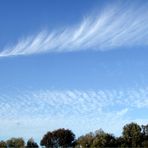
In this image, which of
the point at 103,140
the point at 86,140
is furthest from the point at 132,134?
the point at 86,140

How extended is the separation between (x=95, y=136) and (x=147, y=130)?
26.6 meters

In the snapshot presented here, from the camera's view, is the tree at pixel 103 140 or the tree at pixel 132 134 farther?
the tree at pixel 132 134

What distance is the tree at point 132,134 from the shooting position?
616ft

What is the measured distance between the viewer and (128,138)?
189750 millimetres

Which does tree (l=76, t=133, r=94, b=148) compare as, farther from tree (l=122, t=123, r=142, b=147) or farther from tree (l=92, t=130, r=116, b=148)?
tree (l=122, t=123, r=142, b=147)

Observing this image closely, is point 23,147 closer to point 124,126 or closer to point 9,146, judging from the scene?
point 9,146

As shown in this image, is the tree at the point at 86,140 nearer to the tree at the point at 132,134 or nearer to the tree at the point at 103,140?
the tree at the point at 103,140

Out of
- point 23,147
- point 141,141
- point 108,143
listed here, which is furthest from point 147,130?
point 23,147

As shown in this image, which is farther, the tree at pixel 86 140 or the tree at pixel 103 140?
the tree at pixel 86 140

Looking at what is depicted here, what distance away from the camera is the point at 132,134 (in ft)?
626

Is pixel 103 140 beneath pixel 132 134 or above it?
beneath

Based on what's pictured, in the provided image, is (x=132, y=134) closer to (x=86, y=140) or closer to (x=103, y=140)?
(x=103, y=140)

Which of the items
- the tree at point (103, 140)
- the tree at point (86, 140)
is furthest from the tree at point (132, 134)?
the tree at point (86, 140)

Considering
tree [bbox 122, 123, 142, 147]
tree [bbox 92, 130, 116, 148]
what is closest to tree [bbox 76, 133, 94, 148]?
tree [bbox 92, 130, 116, 148]
